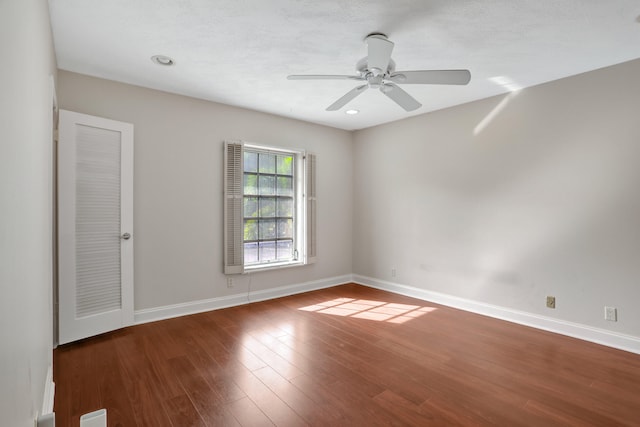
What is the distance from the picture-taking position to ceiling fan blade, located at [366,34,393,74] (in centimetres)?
213

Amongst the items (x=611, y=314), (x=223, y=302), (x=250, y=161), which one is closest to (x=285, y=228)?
(x=250, y=161)

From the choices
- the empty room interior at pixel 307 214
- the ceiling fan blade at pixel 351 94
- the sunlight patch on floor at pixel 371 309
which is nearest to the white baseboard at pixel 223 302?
the empty room interior at pixel 307 214

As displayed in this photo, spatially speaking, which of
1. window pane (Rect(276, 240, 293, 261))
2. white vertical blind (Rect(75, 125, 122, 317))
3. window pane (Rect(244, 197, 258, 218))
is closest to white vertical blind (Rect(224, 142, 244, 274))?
window pane (Rect(244, 197, 258, 218))

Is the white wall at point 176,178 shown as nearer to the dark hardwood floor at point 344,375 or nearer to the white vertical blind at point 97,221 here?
the white vertical blind at point 97,221

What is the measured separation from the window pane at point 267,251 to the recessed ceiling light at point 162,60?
2504mm

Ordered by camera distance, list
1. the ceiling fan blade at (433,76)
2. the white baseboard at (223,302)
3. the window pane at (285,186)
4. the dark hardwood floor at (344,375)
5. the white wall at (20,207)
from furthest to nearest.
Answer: the window pane at (285,186) → the white baseboard at (223,302) → the ceiling fan blade at (433,76) → the dark hardwood floor at (344,375) → the white wall at (20,207)

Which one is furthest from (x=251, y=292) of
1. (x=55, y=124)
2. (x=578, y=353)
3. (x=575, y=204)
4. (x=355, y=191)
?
(x=575, y=204)

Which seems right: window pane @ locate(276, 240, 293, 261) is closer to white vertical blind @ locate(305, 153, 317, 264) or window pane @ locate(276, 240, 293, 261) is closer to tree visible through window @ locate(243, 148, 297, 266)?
tree visible through window @ locate(243, 148, 297, 266)

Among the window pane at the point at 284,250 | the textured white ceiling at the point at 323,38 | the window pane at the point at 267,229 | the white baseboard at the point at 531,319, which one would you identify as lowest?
the white baseboard at the point at 531,319

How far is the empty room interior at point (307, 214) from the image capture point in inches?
78.6

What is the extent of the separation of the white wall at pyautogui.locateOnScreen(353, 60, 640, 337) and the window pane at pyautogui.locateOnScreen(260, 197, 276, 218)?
69.5 inches

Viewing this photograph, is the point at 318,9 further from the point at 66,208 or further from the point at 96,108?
the point at 66,208

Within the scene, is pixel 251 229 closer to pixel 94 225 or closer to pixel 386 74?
pixel 94 225

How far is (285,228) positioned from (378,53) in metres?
3.11
